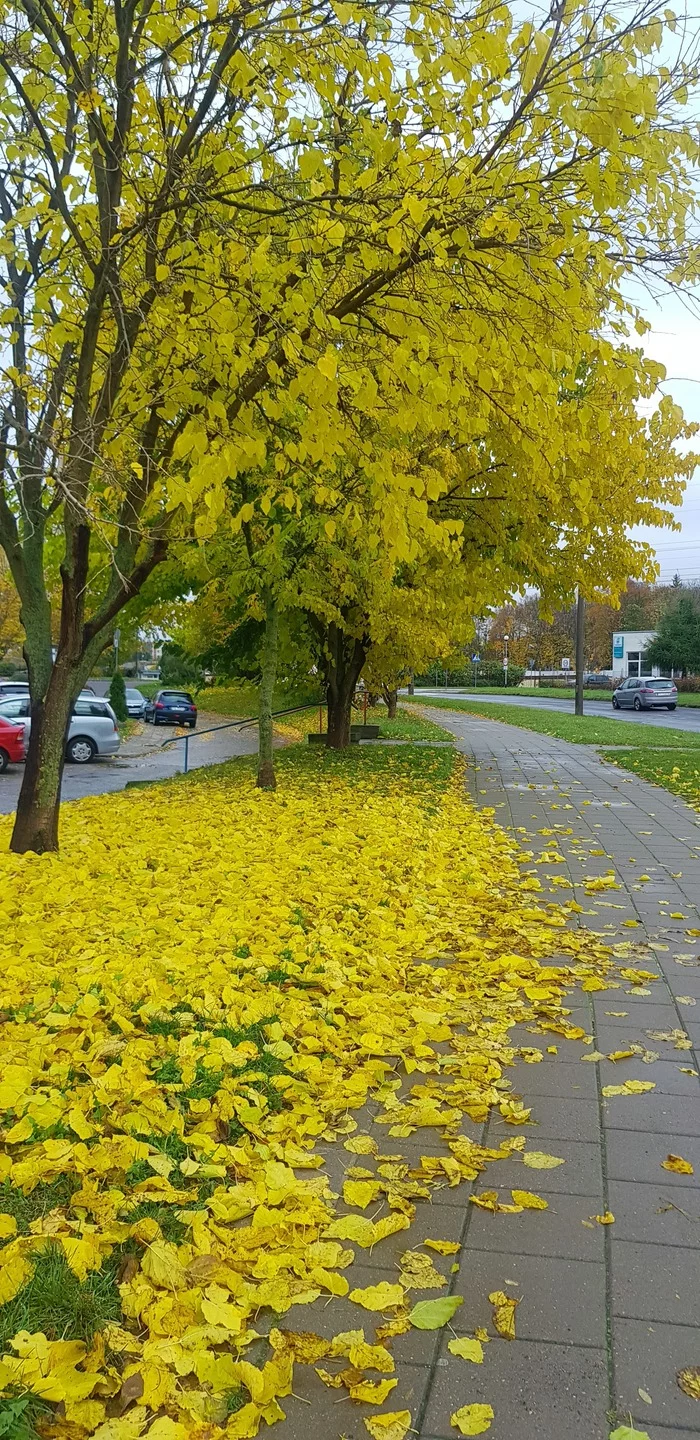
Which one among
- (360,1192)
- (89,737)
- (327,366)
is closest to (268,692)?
(327,366)

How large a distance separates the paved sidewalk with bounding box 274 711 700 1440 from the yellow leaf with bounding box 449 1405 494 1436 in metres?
0.02

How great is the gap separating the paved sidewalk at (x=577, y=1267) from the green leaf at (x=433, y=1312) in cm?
2

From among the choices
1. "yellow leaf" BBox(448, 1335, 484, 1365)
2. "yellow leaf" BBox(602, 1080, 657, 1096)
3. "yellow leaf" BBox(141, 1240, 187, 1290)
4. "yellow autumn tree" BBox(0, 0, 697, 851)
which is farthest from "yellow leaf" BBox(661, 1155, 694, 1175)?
"yellow autumn tree" BBox(0, 0, 697, 851)

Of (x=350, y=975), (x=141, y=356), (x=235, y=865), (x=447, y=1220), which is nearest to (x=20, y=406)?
(x=141, y=356)

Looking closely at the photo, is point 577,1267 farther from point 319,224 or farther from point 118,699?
point 118,699

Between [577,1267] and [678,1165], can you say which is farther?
[678,1165]

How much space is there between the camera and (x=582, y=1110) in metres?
3.01

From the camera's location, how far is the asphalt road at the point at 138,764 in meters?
13.8

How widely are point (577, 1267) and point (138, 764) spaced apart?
16.8 m

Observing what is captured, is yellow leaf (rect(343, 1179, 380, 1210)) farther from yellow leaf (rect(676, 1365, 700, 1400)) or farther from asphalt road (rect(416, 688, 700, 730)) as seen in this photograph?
asphalt road (rect(416, 688, 700, 730))

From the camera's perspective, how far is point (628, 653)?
6956 centimetres

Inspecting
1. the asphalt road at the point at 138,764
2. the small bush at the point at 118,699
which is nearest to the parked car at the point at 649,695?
the asphalt road at the point at 138,764

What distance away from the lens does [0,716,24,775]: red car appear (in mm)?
16234

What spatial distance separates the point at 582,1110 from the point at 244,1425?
5.31 feet
